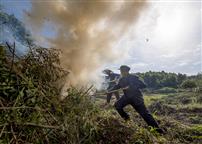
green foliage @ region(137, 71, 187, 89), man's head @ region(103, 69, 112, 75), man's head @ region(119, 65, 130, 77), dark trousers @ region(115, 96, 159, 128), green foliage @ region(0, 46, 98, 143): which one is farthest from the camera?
green foliage @ region(137, 71, 187, 89)

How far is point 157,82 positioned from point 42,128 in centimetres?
3173

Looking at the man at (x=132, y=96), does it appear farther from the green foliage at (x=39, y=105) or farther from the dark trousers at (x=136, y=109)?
the green foliage at (x=39, y=105)

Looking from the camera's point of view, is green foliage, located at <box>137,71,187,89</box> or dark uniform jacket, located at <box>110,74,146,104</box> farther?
green foliage, located at <box>137,71,187,89</box>

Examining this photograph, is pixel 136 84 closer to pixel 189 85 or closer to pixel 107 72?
pixel 107 72

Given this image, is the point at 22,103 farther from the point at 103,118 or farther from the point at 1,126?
the point at 103,118

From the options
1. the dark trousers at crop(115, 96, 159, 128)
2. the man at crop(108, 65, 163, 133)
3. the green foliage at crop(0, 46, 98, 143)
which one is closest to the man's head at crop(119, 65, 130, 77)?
the man at crop(108, 65, 163, 133)

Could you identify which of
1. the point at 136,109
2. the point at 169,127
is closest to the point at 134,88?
the point at 136,109

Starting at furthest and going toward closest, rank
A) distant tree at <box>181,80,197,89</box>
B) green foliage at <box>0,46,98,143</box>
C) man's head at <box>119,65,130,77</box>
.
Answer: distant tree at <box>181,80,197,89</box>, man's head at <box>119,65,130,77</box>, green foliage at <box>0,46,98,143</box>

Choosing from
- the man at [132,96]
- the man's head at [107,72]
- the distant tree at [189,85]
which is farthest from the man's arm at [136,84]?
the distant tree at [189,85]

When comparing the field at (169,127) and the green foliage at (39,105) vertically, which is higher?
the green foliage at (39,105)

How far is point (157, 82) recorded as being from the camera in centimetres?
3406

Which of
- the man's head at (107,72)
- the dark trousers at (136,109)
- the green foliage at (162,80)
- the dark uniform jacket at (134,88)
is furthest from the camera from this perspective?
the green foliage at (162,80)

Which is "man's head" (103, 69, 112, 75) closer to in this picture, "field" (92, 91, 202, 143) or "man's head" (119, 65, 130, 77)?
"field" (92, 91, 202, 143)

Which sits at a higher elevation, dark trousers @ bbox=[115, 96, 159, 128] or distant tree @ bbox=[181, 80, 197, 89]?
distant tree @ bbox=[181, 80, 197, 89]
